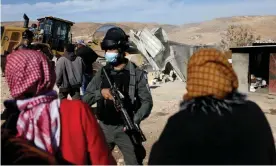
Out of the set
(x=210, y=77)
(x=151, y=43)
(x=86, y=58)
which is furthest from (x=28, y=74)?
(x=151, y=43)

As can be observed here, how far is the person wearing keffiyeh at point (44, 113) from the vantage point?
182cm

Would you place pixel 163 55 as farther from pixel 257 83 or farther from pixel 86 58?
pixel 86 58

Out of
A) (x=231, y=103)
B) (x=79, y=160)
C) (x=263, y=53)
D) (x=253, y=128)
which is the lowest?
(x=263, y=53)

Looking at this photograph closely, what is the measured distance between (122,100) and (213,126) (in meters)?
1.57

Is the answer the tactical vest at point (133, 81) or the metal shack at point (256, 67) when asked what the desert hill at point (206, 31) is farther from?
the tactical vest at point (133, 81)

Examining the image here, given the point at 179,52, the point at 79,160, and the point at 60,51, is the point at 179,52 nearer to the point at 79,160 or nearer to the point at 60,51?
the point at 60,51

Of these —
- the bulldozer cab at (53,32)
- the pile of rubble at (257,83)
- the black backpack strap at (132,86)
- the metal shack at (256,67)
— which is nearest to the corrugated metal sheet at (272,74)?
the metal shack at (256,67)

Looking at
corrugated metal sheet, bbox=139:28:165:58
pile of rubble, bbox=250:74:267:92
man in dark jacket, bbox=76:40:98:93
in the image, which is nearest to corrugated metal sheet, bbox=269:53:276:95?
pile of rubble, bbox=250:74:267:92

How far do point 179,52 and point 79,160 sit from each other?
→ 570 inches

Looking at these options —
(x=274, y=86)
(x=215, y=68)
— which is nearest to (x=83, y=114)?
(x=215, y=68)

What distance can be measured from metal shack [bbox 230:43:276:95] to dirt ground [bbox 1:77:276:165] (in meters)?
0.60

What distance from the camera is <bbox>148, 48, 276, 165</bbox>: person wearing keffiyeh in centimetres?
170

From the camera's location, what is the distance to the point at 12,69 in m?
1.87

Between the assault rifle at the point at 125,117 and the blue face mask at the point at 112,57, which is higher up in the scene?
the blue face mask at the point at 112,57
